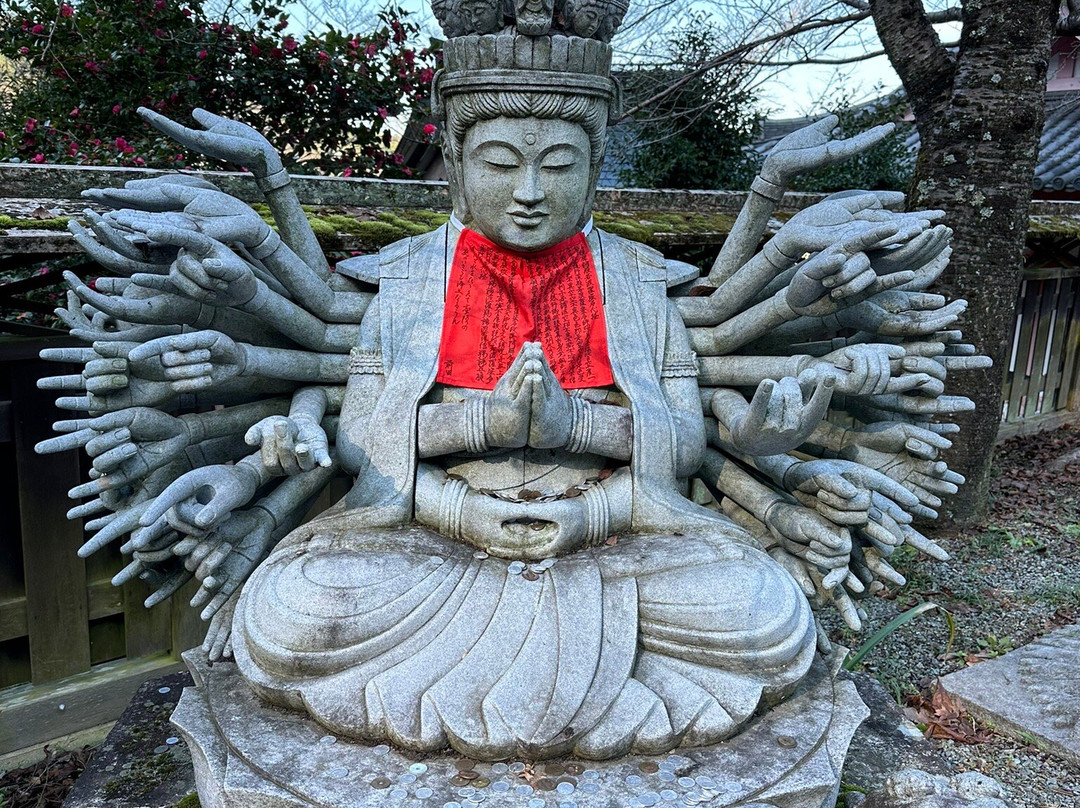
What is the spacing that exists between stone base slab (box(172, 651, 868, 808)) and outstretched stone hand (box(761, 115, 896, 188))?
174cm

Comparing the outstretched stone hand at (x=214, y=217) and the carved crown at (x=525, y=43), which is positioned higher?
the carved crown at (x=525, y=43)

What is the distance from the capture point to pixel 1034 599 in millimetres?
5480

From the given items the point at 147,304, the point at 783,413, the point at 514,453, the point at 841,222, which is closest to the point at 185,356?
the point at 147,304

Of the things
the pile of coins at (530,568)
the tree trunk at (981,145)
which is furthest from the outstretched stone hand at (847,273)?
the tree trunk at (981,145)

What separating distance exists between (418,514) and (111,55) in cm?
530

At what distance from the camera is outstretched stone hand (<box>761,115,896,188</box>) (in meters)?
2.95

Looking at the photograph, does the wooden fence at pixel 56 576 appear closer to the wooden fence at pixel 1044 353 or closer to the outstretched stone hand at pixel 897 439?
the outstretched stone hand at pixel 897 439

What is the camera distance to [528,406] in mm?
2719

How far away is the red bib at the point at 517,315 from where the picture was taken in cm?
321

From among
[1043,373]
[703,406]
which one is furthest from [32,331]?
[1043,373]

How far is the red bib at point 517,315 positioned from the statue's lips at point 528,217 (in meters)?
0.21

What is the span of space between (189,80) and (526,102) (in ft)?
15.4

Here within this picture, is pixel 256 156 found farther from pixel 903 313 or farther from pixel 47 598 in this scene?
pixel 47 598

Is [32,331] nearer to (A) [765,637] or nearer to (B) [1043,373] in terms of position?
(A) [765,637]
